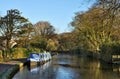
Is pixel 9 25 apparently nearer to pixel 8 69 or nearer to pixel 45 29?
pixel 8 69

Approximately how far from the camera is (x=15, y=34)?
62.5m

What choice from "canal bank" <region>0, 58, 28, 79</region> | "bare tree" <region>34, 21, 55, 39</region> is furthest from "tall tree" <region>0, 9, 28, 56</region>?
"bare tree" <region>34, 21, 55, 39</region>

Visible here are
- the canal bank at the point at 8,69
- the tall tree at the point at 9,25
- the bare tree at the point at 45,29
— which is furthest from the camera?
the bare tree at the point at 45,29

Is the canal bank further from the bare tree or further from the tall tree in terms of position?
the bare tree

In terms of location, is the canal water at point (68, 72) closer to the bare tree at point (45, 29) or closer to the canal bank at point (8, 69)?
the canal bank at point (8, 69)

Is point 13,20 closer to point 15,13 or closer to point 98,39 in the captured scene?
point 15,13


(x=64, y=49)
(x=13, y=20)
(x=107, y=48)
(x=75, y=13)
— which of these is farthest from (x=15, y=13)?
(x=64, y=49)

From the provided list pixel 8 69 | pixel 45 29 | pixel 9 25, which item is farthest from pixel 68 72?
pixel 45 29

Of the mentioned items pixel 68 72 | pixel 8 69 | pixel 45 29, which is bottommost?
pixel 68 72

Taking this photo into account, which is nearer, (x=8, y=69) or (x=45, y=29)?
(x=8, y=69)

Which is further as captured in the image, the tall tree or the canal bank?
the tall tree

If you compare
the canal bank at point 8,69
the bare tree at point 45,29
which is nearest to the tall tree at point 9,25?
the canal bank at point 8,69

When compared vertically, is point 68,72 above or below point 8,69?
below

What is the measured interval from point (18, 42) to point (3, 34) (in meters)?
3.92
